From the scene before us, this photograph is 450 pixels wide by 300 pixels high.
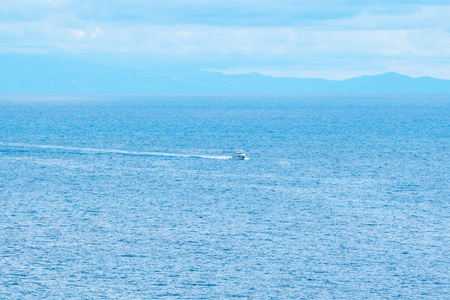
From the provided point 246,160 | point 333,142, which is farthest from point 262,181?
point 333,142

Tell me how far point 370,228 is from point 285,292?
2170 centimetres

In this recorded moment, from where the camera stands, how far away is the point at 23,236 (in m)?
66.4

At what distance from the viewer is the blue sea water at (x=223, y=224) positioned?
178 feet

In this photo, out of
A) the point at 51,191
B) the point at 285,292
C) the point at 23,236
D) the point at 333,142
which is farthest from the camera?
the point at 333,142

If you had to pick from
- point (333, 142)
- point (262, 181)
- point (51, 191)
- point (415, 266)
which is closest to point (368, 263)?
point (415, 266)

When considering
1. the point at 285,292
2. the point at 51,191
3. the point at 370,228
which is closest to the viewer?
the point at 285,292

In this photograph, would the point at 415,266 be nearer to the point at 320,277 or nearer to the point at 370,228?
the point at 320,277

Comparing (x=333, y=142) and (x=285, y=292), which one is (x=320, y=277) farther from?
(x=333, y=142)

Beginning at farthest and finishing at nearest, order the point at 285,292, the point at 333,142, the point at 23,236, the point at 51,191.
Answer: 1. the point at 333,142
2. the point at 51,191
3. the point at 23,236
4. the point at 285,292

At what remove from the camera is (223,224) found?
7225cm

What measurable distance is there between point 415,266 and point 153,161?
2695 inches

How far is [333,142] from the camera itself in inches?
6088

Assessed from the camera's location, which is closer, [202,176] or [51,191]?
[51,191]

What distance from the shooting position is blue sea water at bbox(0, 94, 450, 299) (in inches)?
2133
